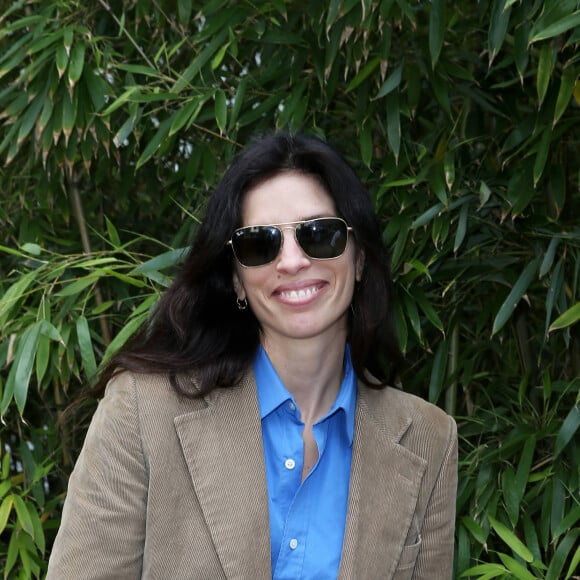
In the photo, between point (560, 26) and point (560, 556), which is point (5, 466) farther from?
point (560, 26)

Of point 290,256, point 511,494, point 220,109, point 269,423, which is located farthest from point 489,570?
point 220,109

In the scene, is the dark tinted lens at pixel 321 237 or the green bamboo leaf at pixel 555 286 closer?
the dark tinted lens at pixel 321 237

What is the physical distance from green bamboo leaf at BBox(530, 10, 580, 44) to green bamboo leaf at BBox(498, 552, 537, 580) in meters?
1.05

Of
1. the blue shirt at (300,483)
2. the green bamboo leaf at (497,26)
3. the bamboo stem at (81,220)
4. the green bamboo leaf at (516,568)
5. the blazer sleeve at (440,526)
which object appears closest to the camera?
the blue shirt at (300,483)

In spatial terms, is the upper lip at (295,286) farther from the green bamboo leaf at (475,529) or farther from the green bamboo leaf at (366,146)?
the green bamboo leaf at (475,529)

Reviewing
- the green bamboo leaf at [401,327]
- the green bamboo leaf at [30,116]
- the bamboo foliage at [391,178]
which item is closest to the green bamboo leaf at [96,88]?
the bamboo foliage at [391,178]

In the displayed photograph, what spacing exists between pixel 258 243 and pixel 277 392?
28cm

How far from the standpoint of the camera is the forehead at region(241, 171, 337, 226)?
71.8 inches

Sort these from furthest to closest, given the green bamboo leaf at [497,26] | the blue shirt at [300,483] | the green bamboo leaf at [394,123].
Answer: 1. the green bamboo leaf at [394,123]
2. the green bamboo leaf at [497,26]
3. the blue shirt at [300,483]

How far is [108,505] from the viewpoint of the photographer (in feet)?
5.71

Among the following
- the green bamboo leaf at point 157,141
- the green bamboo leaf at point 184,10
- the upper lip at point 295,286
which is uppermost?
the green bamboo leaf at point 184,10

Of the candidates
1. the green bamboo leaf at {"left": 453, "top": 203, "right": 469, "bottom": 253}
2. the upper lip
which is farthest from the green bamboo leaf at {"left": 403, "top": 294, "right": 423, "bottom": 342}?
the upper lip

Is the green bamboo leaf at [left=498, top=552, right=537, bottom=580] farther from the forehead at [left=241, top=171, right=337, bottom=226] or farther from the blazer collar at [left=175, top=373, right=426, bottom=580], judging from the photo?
the forehead at [left=241, top=171, right=337, bottom=226]

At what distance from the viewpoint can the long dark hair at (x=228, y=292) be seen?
6.11 feet
